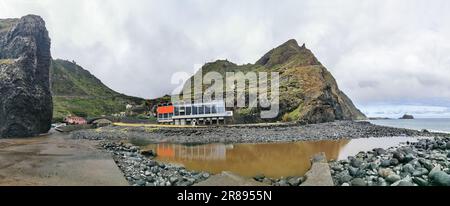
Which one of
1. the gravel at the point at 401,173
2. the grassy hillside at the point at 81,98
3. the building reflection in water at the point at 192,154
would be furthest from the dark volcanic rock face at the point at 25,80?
the grassy hillside at the point at 81,98

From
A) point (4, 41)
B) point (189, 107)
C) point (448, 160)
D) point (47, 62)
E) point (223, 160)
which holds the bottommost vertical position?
point (223, 160)

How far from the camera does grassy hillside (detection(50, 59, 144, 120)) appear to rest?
91.8 meters

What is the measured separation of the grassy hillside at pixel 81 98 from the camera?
91812mm

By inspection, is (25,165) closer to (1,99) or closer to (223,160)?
(223,160)

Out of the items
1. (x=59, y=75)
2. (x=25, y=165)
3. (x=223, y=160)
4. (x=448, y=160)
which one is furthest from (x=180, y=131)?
(x=59, y=75)

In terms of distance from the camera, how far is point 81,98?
363 feet

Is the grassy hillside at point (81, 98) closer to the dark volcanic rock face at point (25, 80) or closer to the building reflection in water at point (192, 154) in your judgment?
the dark volcanic rock face at point (25, 80)

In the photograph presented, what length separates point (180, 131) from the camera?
34.8m

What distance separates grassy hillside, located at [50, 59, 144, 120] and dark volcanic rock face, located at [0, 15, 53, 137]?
38355 mm

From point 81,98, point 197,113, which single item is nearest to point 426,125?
point 197,113

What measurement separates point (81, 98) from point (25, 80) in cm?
8085

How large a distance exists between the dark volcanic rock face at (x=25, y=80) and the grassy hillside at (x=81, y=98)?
3836 centimetres

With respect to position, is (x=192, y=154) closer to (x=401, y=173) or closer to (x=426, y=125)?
(x=401, y=173)
